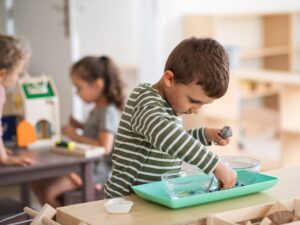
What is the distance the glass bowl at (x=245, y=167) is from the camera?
2219mm

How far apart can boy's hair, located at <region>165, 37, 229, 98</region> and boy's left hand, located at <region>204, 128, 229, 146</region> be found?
0.23 metres

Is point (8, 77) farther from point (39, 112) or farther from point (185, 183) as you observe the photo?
point (185, 183)

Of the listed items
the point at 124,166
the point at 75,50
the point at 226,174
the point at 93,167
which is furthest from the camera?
the point at 75,50

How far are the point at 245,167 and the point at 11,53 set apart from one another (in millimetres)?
1501

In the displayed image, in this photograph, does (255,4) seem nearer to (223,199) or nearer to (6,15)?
(6,15)

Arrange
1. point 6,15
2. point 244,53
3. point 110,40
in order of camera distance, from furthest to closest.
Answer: point 244,53
point 110,40
point 6,15

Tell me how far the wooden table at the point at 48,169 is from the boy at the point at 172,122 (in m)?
1.03

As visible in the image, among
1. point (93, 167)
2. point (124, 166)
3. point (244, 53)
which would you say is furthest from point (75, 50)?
point (124, 166)

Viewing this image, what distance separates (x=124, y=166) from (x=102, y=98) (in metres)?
1.63

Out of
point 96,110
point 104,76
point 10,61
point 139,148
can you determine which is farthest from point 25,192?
point 139,148

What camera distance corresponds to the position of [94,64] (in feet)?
12.5

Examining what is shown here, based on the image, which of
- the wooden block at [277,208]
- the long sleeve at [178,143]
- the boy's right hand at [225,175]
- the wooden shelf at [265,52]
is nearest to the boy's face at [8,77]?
the long sleeve at [178,143]

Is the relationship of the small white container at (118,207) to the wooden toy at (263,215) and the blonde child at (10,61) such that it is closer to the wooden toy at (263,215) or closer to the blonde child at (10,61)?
the wooden toy at (263,215)

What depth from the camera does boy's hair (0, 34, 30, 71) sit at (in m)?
3.31
